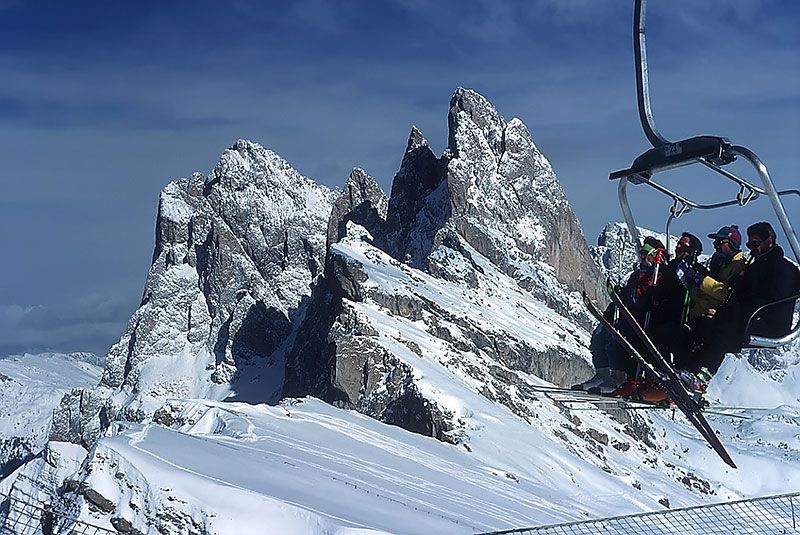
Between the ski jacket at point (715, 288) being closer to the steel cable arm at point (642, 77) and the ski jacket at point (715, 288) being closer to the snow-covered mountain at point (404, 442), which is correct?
the snow-covered mountain at point (404, 442)

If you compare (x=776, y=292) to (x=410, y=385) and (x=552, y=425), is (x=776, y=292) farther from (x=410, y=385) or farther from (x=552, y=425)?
(x=552, y=425)

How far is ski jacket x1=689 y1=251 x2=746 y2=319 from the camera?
558 inches

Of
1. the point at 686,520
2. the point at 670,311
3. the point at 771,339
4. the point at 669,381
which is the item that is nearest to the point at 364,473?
the point at 686,520

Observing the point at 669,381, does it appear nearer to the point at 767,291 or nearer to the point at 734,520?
the point at 767,291

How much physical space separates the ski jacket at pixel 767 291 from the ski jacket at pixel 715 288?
0.79 ft

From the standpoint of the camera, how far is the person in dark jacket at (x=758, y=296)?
1338 centimetres

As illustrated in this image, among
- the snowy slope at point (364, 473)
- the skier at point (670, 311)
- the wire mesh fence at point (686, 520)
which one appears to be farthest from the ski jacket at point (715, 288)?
the wire mesh fence at point (686, 520)

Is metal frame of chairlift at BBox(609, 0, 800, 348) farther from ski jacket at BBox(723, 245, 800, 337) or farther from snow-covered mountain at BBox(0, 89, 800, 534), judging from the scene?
snow-covered mountain at BBox(0, 89, 800, 534)

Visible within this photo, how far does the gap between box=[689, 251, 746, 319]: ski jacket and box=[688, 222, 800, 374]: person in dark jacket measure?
10cm

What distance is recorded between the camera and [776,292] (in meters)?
13.4

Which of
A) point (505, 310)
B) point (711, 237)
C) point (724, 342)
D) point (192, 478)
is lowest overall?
point (192, 478)

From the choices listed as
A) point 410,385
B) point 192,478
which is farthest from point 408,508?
point 410,385

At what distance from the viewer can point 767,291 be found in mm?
13430

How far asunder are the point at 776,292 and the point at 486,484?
93070 mm
